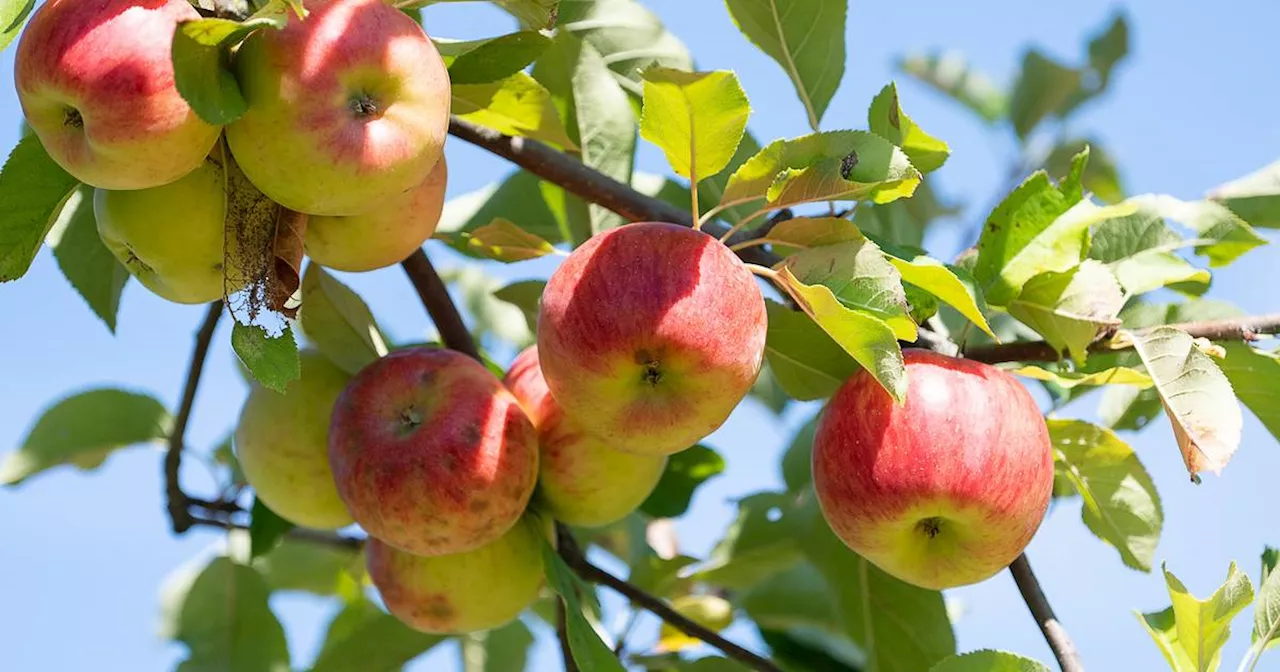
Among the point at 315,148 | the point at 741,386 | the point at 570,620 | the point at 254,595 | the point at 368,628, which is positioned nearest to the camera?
the point at 315,148

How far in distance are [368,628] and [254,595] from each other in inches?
12.7

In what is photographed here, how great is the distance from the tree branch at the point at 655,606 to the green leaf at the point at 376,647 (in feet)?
1.32

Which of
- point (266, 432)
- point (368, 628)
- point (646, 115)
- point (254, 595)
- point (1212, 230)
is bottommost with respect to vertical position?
point (254, 595)

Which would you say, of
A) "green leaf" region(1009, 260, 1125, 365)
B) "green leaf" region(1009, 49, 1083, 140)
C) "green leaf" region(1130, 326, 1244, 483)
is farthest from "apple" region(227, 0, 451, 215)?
"green leaf" region(1009, 49, 1083, 140)

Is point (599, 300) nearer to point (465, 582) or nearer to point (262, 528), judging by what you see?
point (465, 582)

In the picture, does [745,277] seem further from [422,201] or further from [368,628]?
[368,628]

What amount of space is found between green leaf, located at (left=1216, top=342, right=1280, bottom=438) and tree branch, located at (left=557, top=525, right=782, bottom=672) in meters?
0.70

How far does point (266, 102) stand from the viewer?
117 cm

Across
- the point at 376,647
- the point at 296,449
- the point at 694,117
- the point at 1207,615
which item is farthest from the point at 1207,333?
the point at 376,647

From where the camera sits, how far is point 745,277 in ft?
4.37

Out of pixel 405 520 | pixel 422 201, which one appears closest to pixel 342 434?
pixel 405 520

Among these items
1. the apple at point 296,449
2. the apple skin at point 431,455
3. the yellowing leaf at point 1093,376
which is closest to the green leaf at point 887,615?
the yellowing leaf at point 1093,376

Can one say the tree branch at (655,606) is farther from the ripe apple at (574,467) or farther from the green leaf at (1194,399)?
the green leaf at (1194,399)

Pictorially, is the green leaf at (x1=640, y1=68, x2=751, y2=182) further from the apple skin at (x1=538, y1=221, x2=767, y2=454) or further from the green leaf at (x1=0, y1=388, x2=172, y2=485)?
the green leaf at (x1=0, y1=388, x2=172, y2=485)
